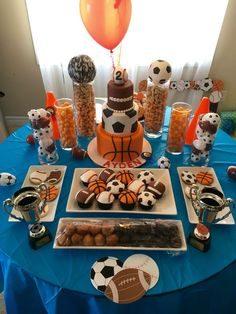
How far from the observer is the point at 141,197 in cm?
100

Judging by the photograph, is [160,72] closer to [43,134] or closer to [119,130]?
[119,130]

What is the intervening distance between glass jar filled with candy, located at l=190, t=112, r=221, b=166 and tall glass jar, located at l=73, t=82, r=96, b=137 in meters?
0.52

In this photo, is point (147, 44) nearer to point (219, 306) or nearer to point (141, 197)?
point (141, 197)

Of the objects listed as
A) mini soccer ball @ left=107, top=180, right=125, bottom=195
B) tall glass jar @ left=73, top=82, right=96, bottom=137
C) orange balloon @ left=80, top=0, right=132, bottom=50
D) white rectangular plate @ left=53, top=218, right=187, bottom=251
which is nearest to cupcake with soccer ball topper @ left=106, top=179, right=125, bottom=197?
mini soccer ball @ left=107, top=180, right=125, bottom=195

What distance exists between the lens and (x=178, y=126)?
126 centimetres

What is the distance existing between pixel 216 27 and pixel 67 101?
134 cm

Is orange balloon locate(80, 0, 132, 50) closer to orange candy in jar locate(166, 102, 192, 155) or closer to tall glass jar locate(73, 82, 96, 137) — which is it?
tall glass jar locate(73, 82, 96, 137)

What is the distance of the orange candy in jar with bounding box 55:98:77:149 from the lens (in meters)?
1.25

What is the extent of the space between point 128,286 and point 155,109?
0.84 m

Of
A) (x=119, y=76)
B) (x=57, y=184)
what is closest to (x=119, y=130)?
(x=119, y=76)

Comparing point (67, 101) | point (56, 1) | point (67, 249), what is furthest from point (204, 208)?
point (56, 1)

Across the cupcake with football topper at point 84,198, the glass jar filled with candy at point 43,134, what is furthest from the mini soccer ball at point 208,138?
the glass jar filled with candy at point 43,134

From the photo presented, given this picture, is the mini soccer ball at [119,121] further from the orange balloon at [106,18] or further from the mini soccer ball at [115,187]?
the orange balloon at [106,18]

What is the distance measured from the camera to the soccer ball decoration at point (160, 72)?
4.05ft
